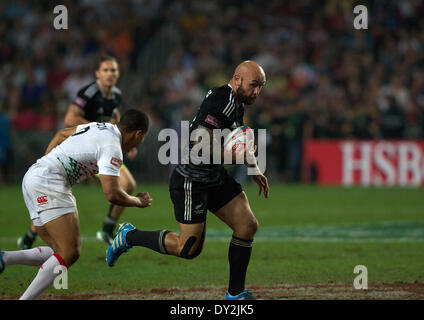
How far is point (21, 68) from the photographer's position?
837 inches

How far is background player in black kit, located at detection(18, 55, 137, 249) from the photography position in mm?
9789

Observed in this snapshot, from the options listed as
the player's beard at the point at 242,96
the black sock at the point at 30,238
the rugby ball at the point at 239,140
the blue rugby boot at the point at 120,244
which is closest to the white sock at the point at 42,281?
the blue rugby boot at the point at 120,244

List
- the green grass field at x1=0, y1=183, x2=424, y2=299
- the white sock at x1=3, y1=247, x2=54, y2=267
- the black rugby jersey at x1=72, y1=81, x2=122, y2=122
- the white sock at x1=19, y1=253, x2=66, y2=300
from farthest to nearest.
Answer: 1. the black rugby jersey at x1=72, y1=81, x2=122, y2=122
2. the green grass field at x1=0, y1=183, x2=424, y2=299
3. the white sock at x1=3, y1=247, x2=54, y2=267
4. the white sock at x1=19, y1=253, x2=66, y2=300

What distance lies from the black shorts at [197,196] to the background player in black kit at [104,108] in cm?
321

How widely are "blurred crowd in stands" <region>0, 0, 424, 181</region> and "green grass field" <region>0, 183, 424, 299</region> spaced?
187 inches

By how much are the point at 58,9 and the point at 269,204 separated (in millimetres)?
10160

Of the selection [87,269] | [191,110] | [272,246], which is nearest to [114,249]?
[87,269]

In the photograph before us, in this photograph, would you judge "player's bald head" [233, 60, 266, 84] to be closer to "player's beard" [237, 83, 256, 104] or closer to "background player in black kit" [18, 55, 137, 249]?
"player's beard" [237, 83, 256, 104]

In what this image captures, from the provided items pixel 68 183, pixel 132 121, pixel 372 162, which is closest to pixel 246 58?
pixel 372 162

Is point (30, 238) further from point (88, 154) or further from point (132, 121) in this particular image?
point (132, 121)

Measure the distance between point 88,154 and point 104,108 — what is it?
4.25 meters

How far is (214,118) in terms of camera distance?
629cm

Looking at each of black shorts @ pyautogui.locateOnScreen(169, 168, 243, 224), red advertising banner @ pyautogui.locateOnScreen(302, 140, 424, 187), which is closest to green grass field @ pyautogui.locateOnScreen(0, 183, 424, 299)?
black shorts @ pyautogui.locateOnScreen(169, 168, 243, 224)
